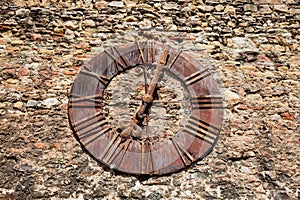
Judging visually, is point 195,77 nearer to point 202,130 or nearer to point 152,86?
point 152,86

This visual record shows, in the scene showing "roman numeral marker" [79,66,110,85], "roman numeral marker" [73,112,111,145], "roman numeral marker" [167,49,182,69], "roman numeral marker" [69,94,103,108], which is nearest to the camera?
"roman numeral marker" [73,112,111,145]

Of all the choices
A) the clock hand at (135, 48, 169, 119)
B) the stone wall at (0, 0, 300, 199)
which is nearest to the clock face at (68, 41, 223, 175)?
the clock hand at (135, 48, 169, 119)

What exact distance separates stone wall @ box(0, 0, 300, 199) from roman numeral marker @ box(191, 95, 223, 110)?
101mm

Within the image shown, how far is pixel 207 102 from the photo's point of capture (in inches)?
176

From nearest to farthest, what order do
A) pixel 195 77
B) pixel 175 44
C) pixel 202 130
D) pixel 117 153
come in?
A: 1. pixel 117 153
2. pixel 202 130
3. pixel 195 77
4. pixel 175 44


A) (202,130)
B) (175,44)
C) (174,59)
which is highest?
(175,44)

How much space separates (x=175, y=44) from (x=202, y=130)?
95cm

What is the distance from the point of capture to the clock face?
420cm

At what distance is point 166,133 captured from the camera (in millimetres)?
4348

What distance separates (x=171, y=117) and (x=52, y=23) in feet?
4.98

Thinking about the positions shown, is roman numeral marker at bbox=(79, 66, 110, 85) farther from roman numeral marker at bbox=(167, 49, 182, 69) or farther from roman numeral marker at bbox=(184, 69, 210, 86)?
roman numeral marker at bbox=(184, 69, 210, 86)

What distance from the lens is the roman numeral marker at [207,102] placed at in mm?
4445

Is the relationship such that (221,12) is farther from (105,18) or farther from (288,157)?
(288,157)

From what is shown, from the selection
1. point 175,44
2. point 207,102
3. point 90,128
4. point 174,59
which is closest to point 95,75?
point 90,128
